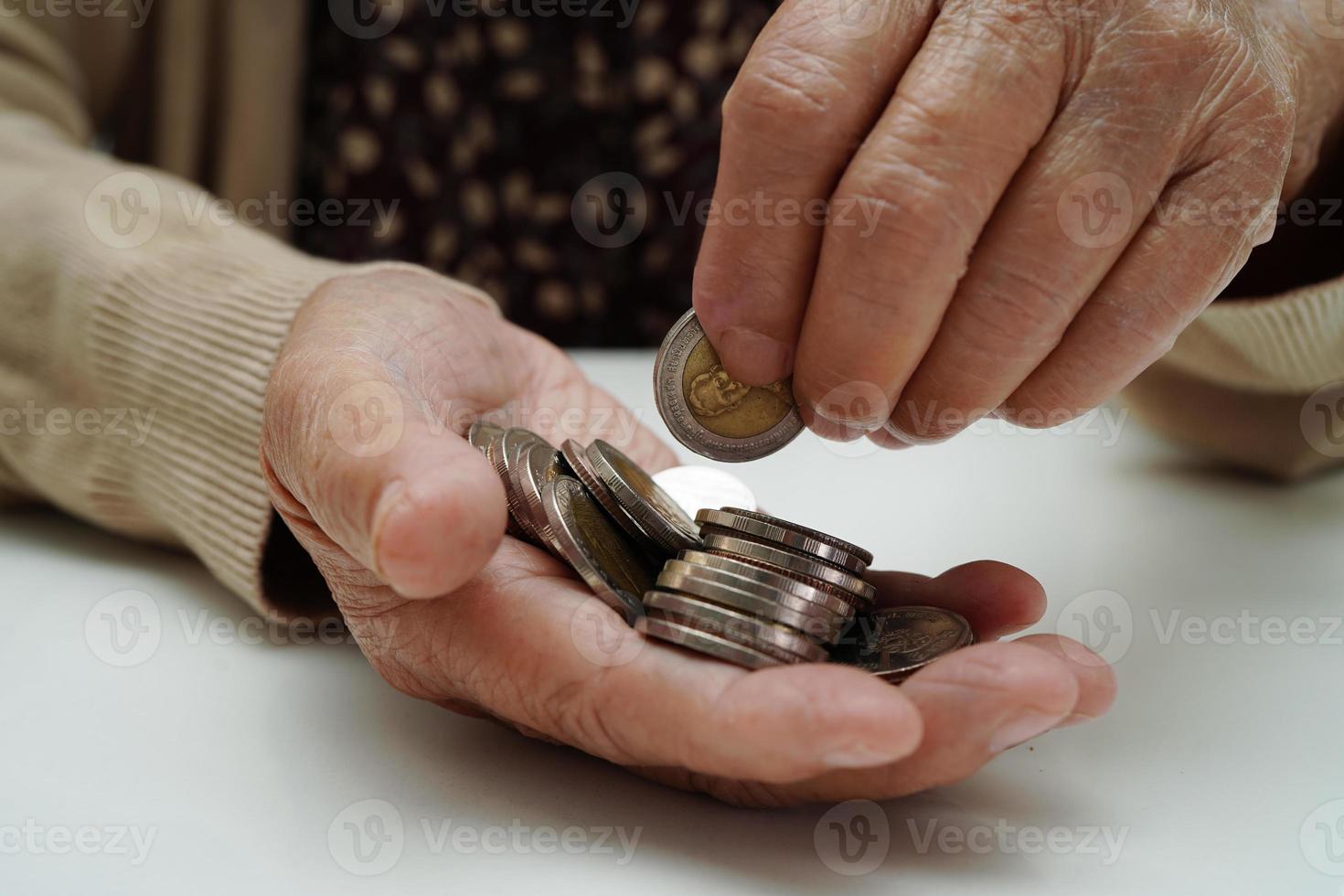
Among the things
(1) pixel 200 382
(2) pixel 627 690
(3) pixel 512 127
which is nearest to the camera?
(2) pixel 627 690

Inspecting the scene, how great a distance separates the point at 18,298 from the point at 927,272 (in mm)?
1481

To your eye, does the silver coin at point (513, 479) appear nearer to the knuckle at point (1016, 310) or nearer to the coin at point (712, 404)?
the coin at point (712, 404)

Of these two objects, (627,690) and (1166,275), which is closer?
(627,690)

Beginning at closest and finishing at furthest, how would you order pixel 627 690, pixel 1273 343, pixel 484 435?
pixel 627 690
pixel 484 435
pixel 1273 343

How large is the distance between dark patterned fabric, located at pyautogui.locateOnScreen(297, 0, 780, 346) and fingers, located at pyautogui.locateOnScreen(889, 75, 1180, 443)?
1621 mm

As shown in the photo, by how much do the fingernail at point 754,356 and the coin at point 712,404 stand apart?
5cm

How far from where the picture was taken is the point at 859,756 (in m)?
0.83

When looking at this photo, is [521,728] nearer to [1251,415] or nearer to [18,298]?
[18,298]

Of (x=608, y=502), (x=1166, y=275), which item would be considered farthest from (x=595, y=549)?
(x=1166, y=275)

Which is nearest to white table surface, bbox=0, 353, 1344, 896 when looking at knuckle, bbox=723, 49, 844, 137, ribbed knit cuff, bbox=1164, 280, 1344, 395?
ribbed knit cuff, bbox=1164, 280, 1344, 395

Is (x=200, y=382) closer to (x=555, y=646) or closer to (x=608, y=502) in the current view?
(x=608, y=502)

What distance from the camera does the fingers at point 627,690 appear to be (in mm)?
836

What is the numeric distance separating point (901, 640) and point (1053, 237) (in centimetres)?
44

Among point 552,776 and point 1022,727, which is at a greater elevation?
point 1022,727
